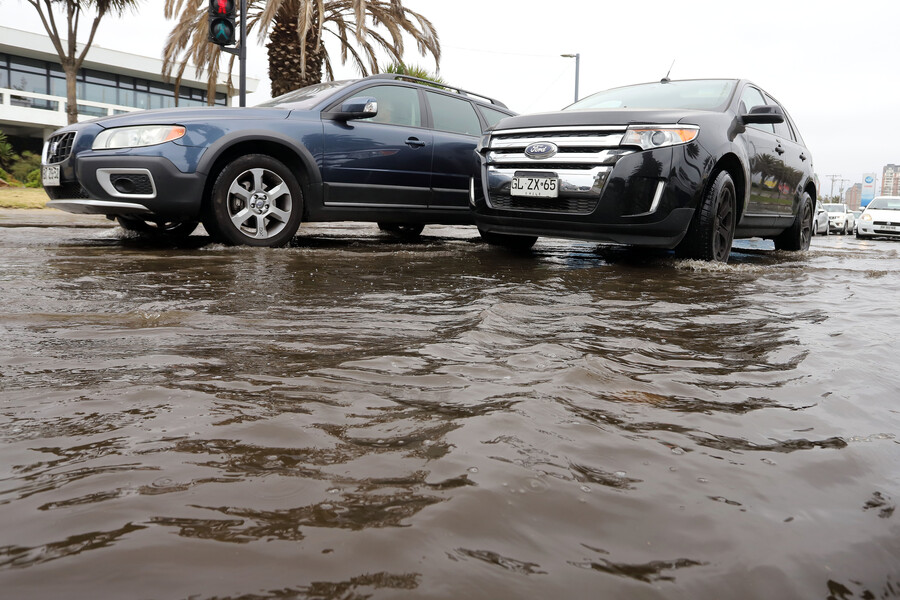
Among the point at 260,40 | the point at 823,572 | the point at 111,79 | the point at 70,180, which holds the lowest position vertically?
the point at 823,572

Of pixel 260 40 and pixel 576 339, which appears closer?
pixel 576 339

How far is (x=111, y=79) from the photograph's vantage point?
36312mm

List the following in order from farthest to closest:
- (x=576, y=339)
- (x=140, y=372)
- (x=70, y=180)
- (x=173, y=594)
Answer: (x=70, y=180) → (x=576, y=339) → (x=140, y=372) → (x=173, y=594)

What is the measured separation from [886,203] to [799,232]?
16.1m

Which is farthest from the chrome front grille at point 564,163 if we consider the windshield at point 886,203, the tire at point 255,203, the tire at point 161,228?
the windshield at point 886,203

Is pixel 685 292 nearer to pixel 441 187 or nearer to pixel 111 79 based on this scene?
pixel 441 187

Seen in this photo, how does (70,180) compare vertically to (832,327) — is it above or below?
above

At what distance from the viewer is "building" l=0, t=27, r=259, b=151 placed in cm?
3234

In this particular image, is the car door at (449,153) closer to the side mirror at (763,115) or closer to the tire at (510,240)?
the tire at (510,240)

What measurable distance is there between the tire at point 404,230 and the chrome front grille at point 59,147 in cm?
351

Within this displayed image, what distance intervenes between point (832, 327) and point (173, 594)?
9.27ft

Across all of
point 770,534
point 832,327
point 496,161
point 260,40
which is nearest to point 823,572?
point 770,534

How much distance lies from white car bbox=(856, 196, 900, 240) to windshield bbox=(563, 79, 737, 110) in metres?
16.7

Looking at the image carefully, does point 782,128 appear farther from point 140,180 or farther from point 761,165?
point 140,180
